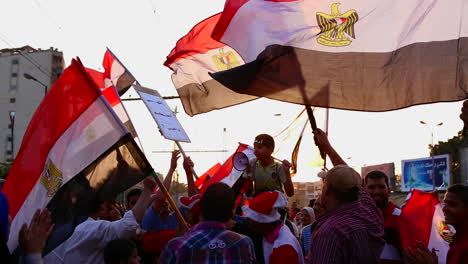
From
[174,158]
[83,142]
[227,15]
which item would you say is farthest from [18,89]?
[83,142]

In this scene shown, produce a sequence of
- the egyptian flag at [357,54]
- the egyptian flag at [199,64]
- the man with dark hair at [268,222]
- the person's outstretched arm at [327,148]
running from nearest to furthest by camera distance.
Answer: the person's outstretched arm at [327,148]
the egyptian flag at [357,54]
the man with dark hair at [268,222]
the egyptian flag at [199,64]

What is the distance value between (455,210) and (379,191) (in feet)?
3.71

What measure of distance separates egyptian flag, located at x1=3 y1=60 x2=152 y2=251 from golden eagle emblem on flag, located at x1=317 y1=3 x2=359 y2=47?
6.58 feet

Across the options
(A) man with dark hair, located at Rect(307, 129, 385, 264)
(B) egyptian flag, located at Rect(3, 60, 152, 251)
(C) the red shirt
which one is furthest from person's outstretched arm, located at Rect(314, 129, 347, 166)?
(B) egyptian flag, located at Rect(3, 60, 152, 251)

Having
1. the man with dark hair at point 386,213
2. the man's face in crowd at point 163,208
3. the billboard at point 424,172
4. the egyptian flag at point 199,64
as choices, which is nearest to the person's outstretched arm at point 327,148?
the man with dark hair at point 386,213

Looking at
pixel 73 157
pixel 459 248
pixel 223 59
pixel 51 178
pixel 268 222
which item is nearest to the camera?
pixel 459 248

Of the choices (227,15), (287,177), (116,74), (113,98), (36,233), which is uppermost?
(227,15)

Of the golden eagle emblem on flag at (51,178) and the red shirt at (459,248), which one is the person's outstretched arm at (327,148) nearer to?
the red shirt at (459,248)

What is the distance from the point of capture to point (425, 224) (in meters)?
5.67

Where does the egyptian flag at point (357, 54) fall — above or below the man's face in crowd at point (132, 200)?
above

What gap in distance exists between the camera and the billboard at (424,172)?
60741 millimetres

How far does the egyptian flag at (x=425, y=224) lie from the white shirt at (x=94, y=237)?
2.43 m

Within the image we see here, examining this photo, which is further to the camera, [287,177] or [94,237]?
[287,177]

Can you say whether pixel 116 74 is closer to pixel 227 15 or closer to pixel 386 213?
pixel 227 15
